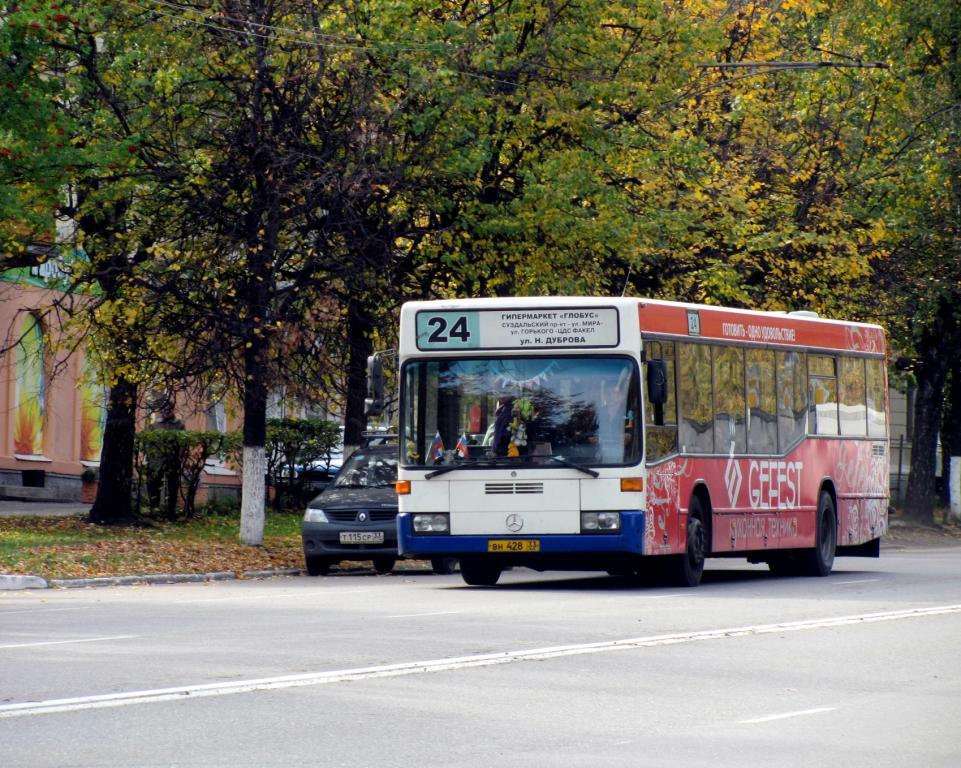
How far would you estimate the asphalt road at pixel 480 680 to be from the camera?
8836mm

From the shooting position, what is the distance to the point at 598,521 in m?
20.0

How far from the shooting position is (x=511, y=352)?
66.5 ft

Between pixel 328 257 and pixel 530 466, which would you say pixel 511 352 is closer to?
pixel 530 466

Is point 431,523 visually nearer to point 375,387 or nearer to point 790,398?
point 375,387

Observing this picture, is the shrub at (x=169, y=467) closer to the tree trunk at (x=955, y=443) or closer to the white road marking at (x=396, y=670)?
the tree trunk at (x=955, y=443)

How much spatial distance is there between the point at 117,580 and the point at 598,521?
608 centimetres

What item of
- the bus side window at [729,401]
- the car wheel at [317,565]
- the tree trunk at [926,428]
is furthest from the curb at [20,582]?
the tree trunk at [926,428]

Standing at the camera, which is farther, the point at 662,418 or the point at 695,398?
the point at 695,398

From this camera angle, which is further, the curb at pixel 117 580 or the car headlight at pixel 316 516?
the car headlight at pixel 316 516

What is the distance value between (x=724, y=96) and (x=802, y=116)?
1.79 m

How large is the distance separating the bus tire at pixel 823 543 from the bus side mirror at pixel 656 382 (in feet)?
16.8

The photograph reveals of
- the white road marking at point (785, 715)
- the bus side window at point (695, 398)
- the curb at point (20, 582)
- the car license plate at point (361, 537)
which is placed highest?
the bus side window at point (695, 398)

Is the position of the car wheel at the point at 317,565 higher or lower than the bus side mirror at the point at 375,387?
lower

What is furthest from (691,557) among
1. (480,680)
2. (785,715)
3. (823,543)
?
(785,715)
